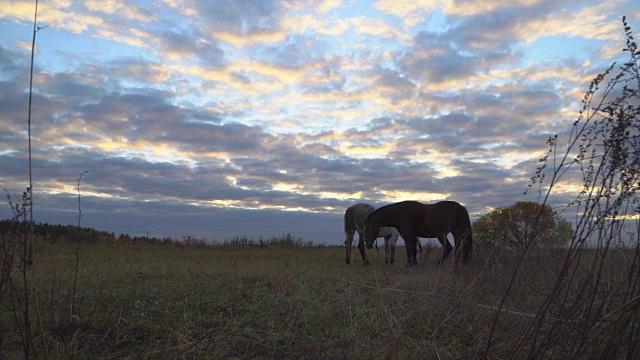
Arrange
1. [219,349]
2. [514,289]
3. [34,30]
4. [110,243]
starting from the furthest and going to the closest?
[110,243]
[514,289]
[219,349]
[34,30]

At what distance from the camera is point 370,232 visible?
14.6 m

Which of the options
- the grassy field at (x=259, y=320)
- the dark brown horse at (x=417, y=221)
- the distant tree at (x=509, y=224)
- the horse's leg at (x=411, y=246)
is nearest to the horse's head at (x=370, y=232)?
the dark brown horse at (x=417, y=221)

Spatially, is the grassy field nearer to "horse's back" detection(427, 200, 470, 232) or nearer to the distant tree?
"horse's back" detection(427, 200, 470, 232)

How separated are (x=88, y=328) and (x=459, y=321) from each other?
3.96m

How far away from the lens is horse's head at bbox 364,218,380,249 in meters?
14.6

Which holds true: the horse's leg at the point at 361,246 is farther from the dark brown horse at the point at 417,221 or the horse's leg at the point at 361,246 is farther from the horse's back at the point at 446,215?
the horse's back at the point at 446,215

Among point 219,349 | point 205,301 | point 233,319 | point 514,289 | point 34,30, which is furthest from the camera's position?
point 514,289

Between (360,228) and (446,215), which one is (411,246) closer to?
(446,215)


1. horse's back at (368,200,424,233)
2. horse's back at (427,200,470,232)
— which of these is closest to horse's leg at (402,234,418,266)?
horse's back at (368,200,424,233)

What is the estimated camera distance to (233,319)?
16.7 feet

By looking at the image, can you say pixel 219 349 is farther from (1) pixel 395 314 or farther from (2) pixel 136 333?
(1) pixel 395 314

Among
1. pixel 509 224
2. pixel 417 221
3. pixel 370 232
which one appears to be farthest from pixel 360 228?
pixel 509 224

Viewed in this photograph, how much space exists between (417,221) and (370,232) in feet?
5.51

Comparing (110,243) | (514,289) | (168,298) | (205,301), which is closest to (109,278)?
(168,298)
